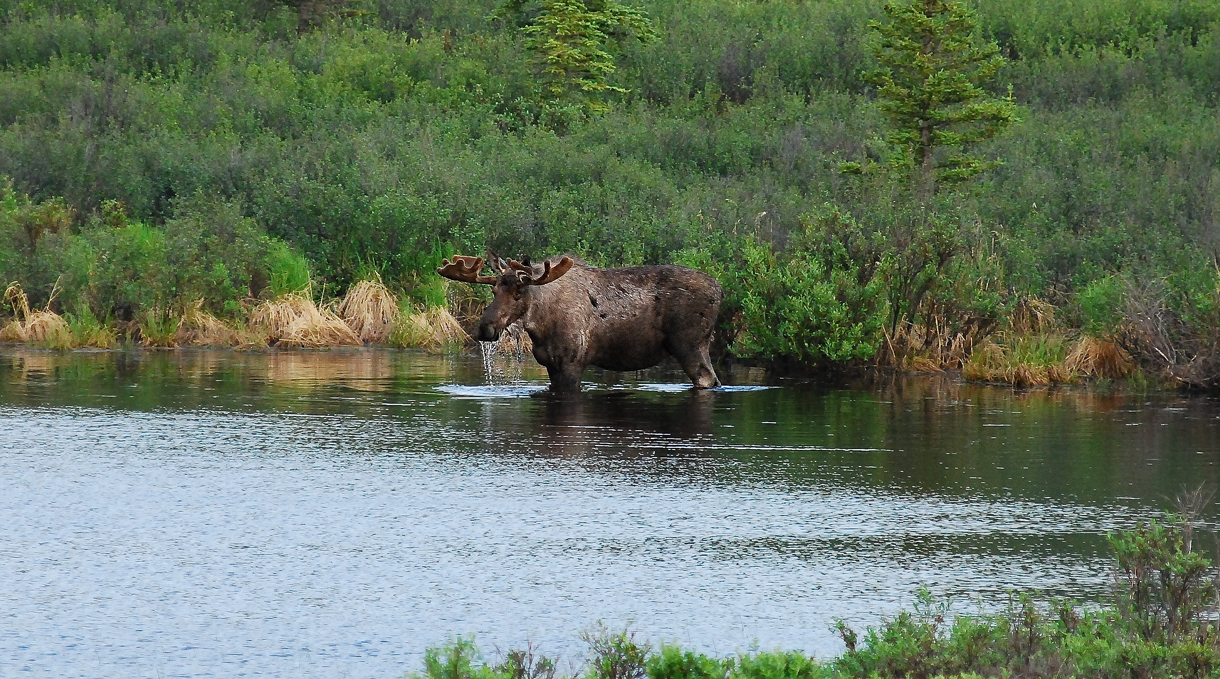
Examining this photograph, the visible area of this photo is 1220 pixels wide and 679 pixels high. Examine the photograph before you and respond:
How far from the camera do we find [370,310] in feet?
88.6

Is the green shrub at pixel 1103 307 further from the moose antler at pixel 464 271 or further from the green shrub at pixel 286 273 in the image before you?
the green shrub at pixel 286 273

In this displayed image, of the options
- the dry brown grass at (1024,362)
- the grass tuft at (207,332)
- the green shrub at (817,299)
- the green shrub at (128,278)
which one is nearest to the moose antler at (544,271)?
the green shrub at (817,299)

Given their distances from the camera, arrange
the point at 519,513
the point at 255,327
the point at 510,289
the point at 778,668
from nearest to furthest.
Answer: the point at 778,668 → the point at 519,513 → the point at 510,289 → the point at 255,327

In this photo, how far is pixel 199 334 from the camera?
2623 centimetres

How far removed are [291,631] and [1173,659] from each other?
13.4ft

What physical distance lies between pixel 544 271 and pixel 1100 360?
7091 millimetres

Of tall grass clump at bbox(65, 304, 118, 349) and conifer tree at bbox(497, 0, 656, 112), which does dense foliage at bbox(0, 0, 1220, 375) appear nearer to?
conifer tree at bbox(497, 0, 656, 112)

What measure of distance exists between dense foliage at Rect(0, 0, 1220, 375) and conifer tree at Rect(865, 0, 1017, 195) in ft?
2.10

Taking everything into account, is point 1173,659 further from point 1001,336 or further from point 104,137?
point 104,137

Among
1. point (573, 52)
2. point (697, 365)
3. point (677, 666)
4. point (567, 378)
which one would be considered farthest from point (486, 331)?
point (573, 52)

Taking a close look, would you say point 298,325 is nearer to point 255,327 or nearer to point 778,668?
point 255,327

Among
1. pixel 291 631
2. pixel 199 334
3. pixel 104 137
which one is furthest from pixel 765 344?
pixel 104 137

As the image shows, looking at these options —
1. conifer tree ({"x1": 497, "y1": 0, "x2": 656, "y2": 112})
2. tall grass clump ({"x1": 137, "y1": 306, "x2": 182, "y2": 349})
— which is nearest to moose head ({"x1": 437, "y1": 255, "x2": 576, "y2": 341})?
tall grass clump ({"x1": 137, "y1": 306, "x2": 182, "y2": 349})

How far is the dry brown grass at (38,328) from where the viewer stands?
25.4m
